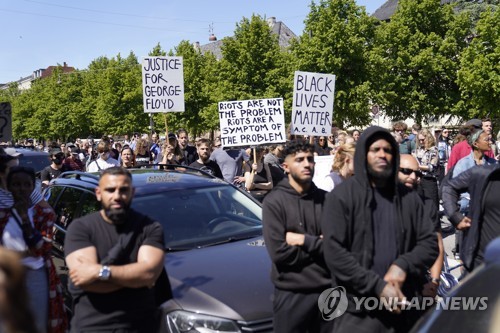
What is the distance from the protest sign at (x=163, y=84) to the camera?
11781mm

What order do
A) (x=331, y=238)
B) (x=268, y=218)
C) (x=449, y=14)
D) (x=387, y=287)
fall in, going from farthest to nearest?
(x=449, y=14)
(x=268, y=218)
(x=331, y=238)
(x=387, y=287)

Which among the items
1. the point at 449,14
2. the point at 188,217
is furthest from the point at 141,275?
the point at 449,14

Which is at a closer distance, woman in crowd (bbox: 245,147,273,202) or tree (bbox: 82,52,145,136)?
woman in crowd (bbox: 245,147,273,202)

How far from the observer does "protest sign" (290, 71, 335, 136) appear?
1020cm

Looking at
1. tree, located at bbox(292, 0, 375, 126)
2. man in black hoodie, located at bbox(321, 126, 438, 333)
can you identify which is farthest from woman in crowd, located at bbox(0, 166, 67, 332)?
tree, located at bbox(292, 0, 375, 126)

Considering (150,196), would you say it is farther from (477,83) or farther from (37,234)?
(477,83)

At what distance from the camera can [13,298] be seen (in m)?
1.08

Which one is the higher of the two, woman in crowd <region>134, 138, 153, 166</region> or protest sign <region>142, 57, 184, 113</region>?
protest sign <region>142, 57, 184, 113</region>

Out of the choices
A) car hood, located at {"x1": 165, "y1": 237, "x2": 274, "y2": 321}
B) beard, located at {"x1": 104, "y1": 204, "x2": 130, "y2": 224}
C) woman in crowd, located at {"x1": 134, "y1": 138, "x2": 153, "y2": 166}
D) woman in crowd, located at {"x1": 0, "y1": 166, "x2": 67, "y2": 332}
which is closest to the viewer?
beard, located at {"x1": 104, "y1": 204, "x2": 130, "y2": 224}

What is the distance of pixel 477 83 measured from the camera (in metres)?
28.9

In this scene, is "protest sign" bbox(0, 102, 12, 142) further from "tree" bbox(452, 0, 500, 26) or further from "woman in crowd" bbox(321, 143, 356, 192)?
"tree" bbox(452, 0, 500, 26)

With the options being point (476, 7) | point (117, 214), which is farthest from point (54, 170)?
point (476, 7)

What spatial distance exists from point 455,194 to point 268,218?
7.38ft

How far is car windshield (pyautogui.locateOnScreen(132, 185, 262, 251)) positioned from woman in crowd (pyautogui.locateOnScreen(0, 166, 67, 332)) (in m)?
0.91
